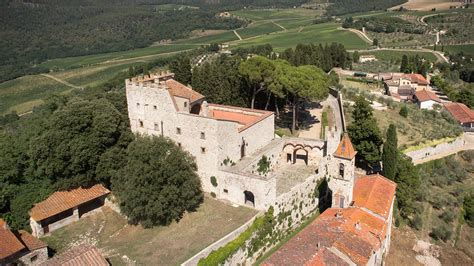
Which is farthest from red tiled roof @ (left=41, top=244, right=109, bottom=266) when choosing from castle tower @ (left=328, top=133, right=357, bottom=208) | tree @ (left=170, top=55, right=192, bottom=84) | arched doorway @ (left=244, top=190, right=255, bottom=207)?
tree @ (left=170, top=55, right=192, bottom=84)

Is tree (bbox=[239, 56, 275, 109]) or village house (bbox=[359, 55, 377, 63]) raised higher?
tree (bbox=[239, 56, 275, 109])

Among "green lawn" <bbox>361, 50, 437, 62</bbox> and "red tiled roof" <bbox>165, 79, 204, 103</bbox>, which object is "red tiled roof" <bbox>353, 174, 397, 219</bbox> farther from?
"green lawn" <bbox>361, 50, 437, 62</bbox>

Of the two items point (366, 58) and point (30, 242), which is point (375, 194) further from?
point (366, 58)

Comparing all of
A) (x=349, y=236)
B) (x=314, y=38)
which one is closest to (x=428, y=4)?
(x=314, y=38)

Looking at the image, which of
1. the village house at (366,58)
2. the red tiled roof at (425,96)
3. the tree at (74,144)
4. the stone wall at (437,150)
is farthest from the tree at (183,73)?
the village house at (366,58)

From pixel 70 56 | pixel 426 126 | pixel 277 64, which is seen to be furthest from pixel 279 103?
pixel 70 56

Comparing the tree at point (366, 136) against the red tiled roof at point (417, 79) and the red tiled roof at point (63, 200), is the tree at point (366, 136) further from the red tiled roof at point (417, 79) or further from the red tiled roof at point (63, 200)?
the red tiled roof at point (417, 79)

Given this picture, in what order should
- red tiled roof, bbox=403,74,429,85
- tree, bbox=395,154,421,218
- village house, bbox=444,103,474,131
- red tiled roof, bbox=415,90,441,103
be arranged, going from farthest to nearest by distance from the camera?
red tiled roof, bbox=403,74,429,85
red tiled roof, bbox=415,90,441,103
village house, bbox=444,103,474,131
tree, bbox=395,154,421,218

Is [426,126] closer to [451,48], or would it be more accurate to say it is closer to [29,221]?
[29,221]
